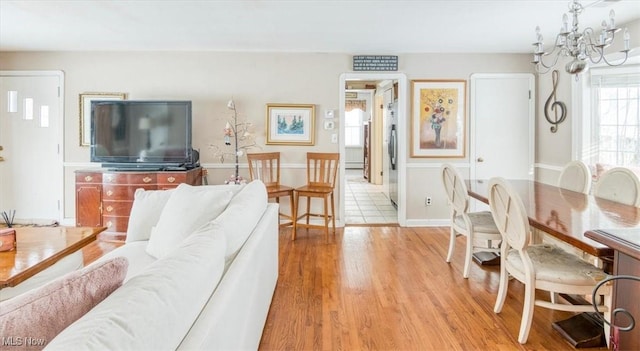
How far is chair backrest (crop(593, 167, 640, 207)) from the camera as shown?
2.54 metres

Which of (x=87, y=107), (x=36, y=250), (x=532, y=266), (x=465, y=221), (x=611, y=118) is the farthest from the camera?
(x=87, y=107)

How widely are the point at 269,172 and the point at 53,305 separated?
12.9 feet

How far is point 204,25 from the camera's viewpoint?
146 inches

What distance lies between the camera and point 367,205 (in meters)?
6.46

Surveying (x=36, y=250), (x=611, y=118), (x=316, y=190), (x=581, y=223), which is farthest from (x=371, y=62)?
(x=36, y=250)

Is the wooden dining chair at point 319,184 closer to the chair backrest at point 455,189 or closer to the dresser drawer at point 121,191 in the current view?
the chair backrest at point 455,189

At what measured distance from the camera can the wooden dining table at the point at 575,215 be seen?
1.80 m

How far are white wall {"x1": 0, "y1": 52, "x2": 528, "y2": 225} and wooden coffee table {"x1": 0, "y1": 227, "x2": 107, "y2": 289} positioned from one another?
2.21m

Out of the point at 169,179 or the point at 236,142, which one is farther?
the point at 236,142

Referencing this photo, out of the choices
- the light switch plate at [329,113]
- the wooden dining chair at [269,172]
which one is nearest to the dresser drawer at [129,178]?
the wooden dining chair at [269,172]

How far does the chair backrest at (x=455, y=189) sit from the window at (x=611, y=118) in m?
1.89

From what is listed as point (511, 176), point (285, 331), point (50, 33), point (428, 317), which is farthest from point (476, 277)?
point (50, 33)

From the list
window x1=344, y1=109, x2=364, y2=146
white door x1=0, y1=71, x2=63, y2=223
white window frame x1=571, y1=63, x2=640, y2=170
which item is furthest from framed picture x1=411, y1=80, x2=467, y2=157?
window x1=344, y1=109, x2=364, y2=146

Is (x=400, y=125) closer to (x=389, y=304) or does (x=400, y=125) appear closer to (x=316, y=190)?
(x=316, y=190)
